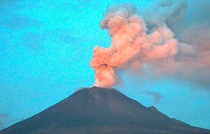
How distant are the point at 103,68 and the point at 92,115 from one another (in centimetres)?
1094

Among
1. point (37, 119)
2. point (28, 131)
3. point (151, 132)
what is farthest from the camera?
point (37, 119)

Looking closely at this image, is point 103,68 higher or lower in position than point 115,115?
higher

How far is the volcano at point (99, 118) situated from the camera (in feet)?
307

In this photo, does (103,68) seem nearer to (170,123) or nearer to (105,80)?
(105,80)

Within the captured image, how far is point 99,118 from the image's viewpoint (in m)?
99.2

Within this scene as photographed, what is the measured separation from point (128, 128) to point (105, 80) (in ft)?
52.7

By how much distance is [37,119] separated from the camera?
341ft

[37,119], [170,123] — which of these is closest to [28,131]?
[37,119]

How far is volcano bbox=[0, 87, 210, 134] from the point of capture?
93500 mm

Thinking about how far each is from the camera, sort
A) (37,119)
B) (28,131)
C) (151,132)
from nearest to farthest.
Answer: (151,132) → (28,131) → (37,119)

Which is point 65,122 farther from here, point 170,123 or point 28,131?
point 170,123

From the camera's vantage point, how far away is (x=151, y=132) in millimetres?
90125

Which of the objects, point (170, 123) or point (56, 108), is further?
point (56, 108)

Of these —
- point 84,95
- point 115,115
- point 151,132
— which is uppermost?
point 84,95
